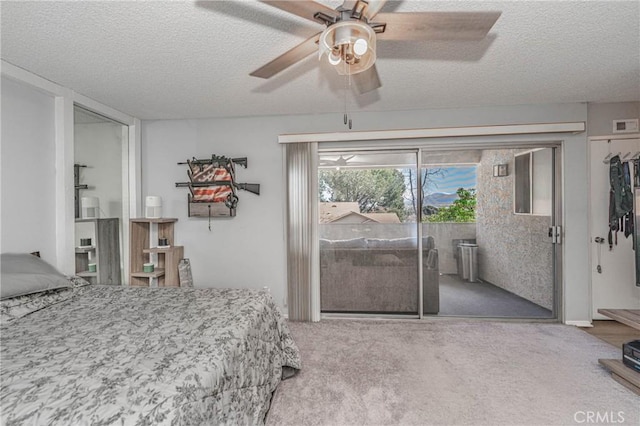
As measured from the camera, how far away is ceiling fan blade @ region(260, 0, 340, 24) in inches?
46.7

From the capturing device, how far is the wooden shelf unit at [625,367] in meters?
1.94

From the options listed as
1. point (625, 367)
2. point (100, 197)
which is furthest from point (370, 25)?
point (100, 197)

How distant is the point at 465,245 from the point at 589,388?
1607mm

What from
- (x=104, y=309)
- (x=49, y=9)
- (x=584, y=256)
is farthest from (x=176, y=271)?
(x=584, y=256)

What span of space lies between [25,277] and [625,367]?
424cm

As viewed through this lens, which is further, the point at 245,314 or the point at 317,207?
the point at 317,207

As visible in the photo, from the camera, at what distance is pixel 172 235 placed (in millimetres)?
3564

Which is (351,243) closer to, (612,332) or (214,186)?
(214,186)

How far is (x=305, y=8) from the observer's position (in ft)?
4.13

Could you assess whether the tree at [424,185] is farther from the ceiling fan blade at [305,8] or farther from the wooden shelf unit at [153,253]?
the wooden shelf unit at [153,253]

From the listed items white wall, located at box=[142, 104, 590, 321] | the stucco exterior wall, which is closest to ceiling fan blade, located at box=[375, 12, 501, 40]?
white wall, located at box=[142, 104, 590, 321]

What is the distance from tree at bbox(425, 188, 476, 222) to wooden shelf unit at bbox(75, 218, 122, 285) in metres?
3.58

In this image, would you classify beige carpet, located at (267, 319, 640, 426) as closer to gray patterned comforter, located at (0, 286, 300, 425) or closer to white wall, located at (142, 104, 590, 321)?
gray patterned comforter, located at (0, 286, 300, 425)

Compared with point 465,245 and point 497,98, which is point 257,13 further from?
point 465,245
